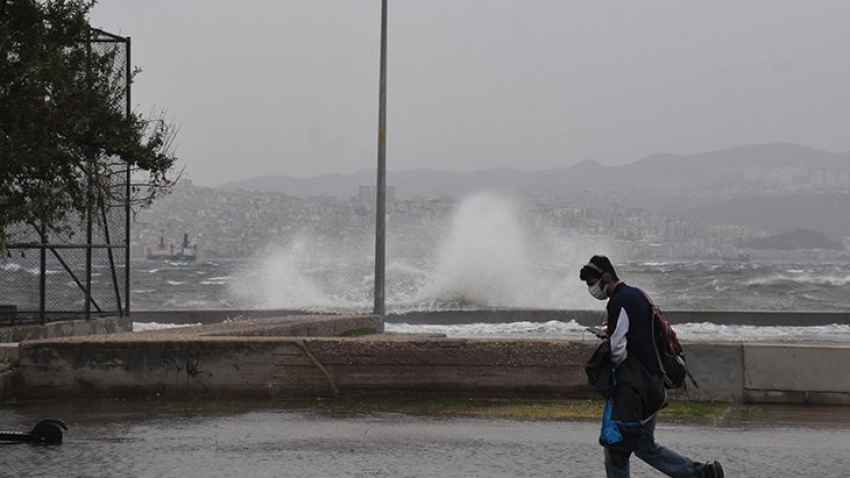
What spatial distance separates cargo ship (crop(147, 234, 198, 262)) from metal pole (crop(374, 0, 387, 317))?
500 ft

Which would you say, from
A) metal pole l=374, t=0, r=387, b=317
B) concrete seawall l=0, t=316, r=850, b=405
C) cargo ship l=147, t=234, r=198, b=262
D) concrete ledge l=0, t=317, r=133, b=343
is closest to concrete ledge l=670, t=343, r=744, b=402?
concrete seawall l=0, t=316, r=850, b=405

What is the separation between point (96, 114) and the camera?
507 inches

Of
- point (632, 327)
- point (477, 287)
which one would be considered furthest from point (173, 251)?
point (632, 327)

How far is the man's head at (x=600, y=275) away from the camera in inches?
293

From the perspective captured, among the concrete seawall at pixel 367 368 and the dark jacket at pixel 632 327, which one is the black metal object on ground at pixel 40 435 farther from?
the dark jacket at pixel 632 327

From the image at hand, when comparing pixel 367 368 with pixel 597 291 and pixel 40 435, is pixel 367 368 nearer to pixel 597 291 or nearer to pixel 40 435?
pixel 40 435

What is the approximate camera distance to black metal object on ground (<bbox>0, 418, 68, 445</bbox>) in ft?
32.1

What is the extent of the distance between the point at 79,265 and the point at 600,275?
13.0 meters

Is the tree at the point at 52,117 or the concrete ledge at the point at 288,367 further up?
the tree at the point at 52,117

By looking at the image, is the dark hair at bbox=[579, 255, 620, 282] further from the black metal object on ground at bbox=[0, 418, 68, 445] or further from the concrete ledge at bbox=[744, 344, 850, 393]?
the concrete ledge at bbox=[744, 344, 850, 393]

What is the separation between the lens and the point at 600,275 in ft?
24.4

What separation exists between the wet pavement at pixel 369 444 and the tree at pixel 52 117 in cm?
219

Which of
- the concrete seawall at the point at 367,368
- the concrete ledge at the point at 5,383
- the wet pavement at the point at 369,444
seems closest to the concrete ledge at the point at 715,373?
the concrete seawall at the point at 367,368

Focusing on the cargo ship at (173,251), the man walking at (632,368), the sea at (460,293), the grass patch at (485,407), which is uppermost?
the man walking at (632,368)
